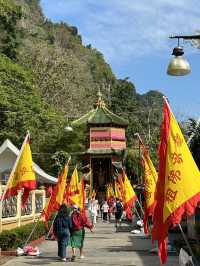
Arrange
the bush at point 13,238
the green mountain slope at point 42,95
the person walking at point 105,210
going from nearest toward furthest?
1. the bush at point 13,238
2. the person walking at point 105,210
3. the green mountain slope at point 42,95

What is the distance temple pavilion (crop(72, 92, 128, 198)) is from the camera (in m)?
69.3

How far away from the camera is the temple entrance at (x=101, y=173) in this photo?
7056cm

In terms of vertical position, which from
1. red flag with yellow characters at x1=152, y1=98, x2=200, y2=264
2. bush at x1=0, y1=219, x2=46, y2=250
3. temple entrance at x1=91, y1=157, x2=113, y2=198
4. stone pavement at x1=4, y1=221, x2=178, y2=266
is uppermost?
temple entrance at x1=91, y1=157, x2=113, y2=198

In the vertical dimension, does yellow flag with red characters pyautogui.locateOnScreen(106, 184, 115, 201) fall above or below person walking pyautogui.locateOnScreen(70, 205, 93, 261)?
above

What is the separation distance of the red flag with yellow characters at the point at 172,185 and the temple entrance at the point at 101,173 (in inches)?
2339

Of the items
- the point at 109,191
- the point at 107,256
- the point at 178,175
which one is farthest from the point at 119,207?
the point at 109,191

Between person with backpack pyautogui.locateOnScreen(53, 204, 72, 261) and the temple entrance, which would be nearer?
person with backpack pyautogui.locateOnScreen(53, 204, 72, 261)

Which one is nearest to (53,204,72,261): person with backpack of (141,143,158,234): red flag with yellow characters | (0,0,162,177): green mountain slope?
(141,143,158,234): red flag with yellow characters

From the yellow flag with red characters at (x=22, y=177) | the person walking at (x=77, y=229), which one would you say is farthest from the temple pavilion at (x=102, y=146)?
the yellow flag with red characters at (x=22, y=177)

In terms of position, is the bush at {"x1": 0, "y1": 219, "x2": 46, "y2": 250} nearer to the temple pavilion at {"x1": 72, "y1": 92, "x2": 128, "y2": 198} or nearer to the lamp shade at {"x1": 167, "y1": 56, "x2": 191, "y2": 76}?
the lamp shade at {"x1": 167, "y1": 56, "x2": 191, "y2": 76}

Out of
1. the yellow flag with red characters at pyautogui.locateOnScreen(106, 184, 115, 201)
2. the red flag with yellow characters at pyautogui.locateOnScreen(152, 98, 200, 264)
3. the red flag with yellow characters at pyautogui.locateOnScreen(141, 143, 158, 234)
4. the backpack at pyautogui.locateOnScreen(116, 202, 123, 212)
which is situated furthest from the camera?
the yellow flag with red characters at pyautogui.locateOnScreen(106, 184, 115, 201)

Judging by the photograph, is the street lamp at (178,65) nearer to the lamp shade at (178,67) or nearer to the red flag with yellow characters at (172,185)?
the lamp shade at (178,67)

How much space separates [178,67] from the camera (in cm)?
1221

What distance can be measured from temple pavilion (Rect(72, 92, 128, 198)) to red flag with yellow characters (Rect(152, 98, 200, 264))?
57.5 meters
